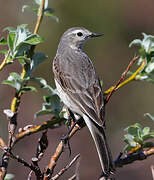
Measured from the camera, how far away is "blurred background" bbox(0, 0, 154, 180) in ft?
25.3

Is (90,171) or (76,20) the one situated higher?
(76,20)

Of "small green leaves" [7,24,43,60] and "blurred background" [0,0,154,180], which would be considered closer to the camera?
"small green leaves" [7,24,43,60]

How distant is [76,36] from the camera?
202 inches

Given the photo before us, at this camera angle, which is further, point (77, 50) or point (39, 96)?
point (39, 96)

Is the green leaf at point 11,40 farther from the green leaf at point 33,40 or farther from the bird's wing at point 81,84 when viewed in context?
the bird's wing at point 81,84

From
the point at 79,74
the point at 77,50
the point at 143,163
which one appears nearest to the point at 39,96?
the point at 143,163

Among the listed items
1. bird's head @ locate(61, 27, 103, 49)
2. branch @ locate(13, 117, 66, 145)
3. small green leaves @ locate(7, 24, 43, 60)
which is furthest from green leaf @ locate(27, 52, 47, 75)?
bird's head @ locate(61, 27, 103, 49)

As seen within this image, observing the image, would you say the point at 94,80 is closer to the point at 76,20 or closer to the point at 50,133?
the point at 50,133

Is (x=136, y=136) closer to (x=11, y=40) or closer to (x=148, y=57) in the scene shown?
(x=148, y=57)

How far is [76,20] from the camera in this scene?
29.7 ft

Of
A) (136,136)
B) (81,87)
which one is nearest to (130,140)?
(136,136)

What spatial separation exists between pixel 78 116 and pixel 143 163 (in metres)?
4.22

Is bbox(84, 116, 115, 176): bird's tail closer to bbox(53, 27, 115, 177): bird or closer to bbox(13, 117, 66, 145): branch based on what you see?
bbox(53, 27, 115, 177): bird

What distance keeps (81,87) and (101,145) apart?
0.94 m
